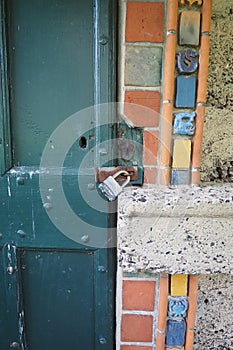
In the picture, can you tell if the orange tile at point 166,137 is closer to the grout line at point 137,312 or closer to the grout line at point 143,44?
the grout line at point 143,44

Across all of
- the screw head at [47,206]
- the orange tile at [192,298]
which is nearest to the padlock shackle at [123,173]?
the screw head at [47,206]

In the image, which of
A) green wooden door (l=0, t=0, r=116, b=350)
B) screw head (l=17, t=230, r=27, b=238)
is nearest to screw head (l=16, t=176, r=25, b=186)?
green wooden door (l=0, t=0, r=116, b=350)

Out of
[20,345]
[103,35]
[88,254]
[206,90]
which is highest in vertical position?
[103,35]

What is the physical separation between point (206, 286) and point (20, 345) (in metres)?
0.65

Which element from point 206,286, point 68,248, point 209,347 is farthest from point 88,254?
point 209,347

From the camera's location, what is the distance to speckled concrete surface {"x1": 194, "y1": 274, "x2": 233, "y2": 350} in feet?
3.35

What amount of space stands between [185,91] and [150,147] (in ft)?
0.59

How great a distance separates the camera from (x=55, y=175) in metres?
0.99

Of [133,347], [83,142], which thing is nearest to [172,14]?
[83,142]

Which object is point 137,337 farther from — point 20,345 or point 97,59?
point 97,59

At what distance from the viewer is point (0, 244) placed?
1.03m

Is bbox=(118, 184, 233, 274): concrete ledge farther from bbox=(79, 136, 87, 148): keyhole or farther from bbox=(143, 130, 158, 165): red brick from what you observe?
bbox=(79, 136, 87, 148): keyhole

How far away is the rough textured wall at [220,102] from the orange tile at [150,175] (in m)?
0.14

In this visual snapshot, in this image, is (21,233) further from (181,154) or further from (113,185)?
(181,154)
